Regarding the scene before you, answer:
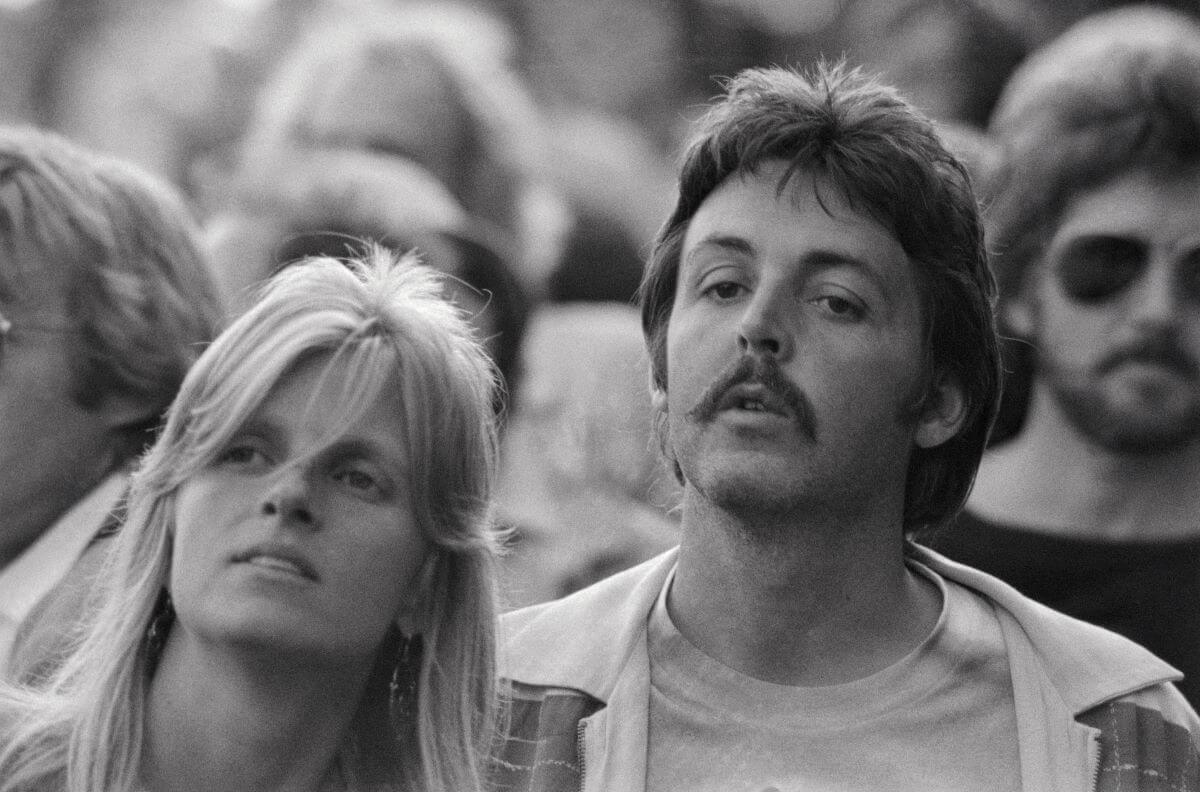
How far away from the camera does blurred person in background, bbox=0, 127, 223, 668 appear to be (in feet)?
11.5

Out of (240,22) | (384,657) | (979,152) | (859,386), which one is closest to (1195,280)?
(979,152)

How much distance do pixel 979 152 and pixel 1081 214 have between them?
0.41m

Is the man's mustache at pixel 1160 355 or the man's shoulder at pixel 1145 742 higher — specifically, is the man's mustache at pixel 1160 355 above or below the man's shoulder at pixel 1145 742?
above

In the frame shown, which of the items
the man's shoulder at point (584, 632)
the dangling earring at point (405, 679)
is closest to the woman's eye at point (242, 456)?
the dangling earring at point (405, 679)

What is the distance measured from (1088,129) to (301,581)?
Result: 223cm

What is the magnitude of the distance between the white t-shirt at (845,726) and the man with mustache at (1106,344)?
0.96 metres

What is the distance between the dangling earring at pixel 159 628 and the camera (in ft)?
9.43

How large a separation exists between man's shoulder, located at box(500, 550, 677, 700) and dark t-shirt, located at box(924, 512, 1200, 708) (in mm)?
887

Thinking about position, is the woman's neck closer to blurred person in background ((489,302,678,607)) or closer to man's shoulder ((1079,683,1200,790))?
blurred person in background ((489,302,678,607))

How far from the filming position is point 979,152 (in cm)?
453

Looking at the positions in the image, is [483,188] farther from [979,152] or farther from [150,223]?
[150,223]

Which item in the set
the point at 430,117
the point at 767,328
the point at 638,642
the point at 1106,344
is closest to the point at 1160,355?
the point at 1106,344

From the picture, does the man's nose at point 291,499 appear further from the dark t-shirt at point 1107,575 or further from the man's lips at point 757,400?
the dark t-shirt at point 1107,575

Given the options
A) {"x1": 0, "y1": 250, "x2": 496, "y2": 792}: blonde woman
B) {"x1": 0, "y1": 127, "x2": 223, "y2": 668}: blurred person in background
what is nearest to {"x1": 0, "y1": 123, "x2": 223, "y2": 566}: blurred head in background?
{"x1": 0, "y1": 127, "x2": 223, "y2": 668}: blurred person in background
